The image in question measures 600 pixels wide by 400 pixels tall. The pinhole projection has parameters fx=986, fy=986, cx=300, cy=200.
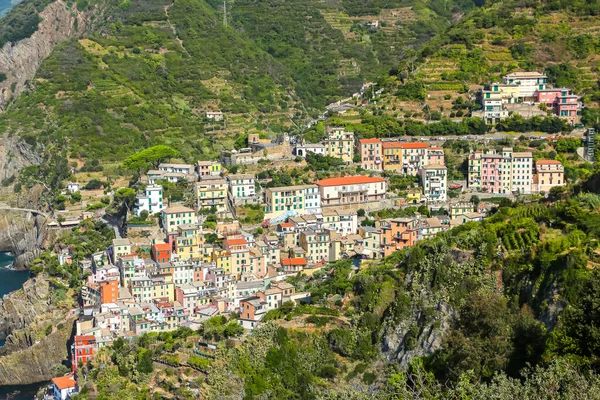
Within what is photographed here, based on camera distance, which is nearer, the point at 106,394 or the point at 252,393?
the point at 252,393

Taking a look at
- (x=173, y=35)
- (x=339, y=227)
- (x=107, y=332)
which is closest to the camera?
(x=107, y=332)

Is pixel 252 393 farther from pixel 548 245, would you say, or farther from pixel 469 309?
pixel 548 245

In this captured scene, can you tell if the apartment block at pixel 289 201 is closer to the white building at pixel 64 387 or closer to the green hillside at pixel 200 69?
the white building at pixel 64 387

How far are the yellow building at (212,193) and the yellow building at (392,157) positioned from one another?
31.3ft

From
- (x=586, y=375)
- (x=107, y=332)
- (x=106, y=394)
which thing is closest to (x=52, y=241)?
(x=107, y=332)

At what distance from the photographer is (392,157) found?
54438 millimetres

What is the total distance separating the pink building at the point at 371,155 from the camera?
Result: 2162 inches

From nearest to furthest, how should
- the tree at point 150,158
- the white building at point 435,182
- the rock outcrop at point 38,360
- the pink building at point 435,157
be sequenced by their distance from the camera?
the rock outcrop at point 38,360 < the white building at point 435,182 < the pink building at point 435,157 < the tree at point 150,158

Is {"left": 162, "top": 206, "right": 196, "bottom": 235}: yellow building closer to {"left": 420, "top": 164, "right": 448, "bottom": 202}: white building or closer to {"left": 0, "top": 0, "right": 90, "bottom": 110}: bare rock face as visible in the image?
{"left": 420, "top": 164, "right": 448, "bottom": 202}: white building

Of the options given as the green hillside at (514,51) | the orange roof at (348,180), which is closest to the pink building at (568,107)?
the green hillside at (514,51)

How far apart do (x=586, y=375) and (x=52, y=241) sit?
130 feet

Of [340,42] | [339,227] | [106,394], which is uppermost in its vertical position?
[340,42]

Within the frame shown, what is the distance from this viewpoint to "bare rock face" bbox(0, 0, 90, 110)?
97.1m

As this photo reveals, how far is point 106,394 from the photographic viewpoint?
119ft
